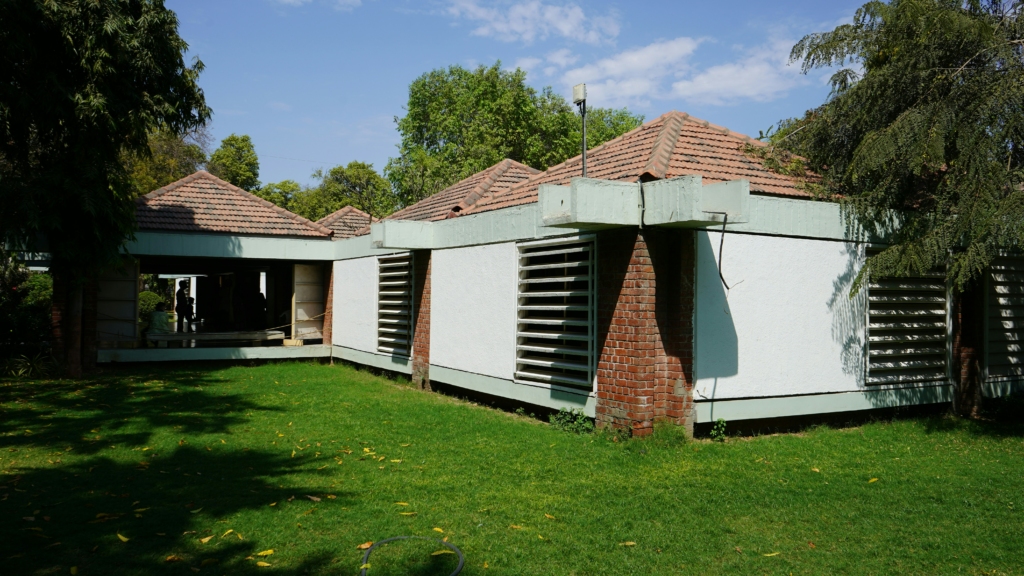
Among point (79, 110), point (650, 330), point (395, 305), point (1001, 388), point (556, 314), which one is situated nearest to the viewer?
point (650, 330)

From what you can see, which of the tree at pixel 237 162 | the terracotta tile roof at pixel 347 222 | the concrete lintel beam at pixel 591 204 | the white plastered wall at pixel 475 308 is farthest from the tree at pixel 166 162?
the concrete lintel beam at pixel 591 204

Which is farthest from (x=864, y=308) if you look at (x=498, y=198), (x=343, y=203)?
(x=343, y=203)

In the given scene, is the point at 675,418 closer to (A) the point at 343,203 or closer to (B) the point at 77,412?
(B) the point at 77,412

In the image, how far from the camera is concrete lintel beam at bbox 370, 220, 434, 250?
13.1 m

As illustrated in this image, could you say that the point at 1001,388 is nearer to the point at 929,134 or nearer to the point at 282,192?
the point at 929,134

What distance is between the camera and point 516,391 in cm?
1068

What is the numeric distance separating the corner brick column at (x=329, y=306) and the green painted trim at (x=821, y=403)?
11952mm

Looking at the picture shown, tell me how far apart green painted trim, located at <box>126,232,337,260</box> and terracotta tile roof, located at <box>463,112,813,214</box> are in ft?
26.8

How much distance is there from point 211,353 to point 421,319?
21.6ft

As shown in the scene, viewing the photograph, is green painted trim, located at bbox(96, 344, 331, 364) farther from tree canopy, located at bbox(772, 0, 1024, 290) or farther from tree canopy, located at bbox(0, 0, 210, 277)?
tree canopy, located at bbox(772, 0, 1024, 290)

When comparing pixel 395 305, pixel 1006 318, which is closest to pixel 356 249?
pixel 395 305

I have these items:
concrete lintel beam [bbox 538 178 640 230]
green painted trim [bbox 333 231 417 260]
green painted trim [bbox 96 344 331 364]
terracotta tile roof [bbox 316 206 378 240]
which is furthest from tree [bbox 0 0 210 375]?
concrete lintel beam [bbox 538 178 640 230]

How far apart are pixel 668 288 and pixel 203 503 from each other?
5.30 m

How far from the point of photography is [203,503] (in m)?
6.24
